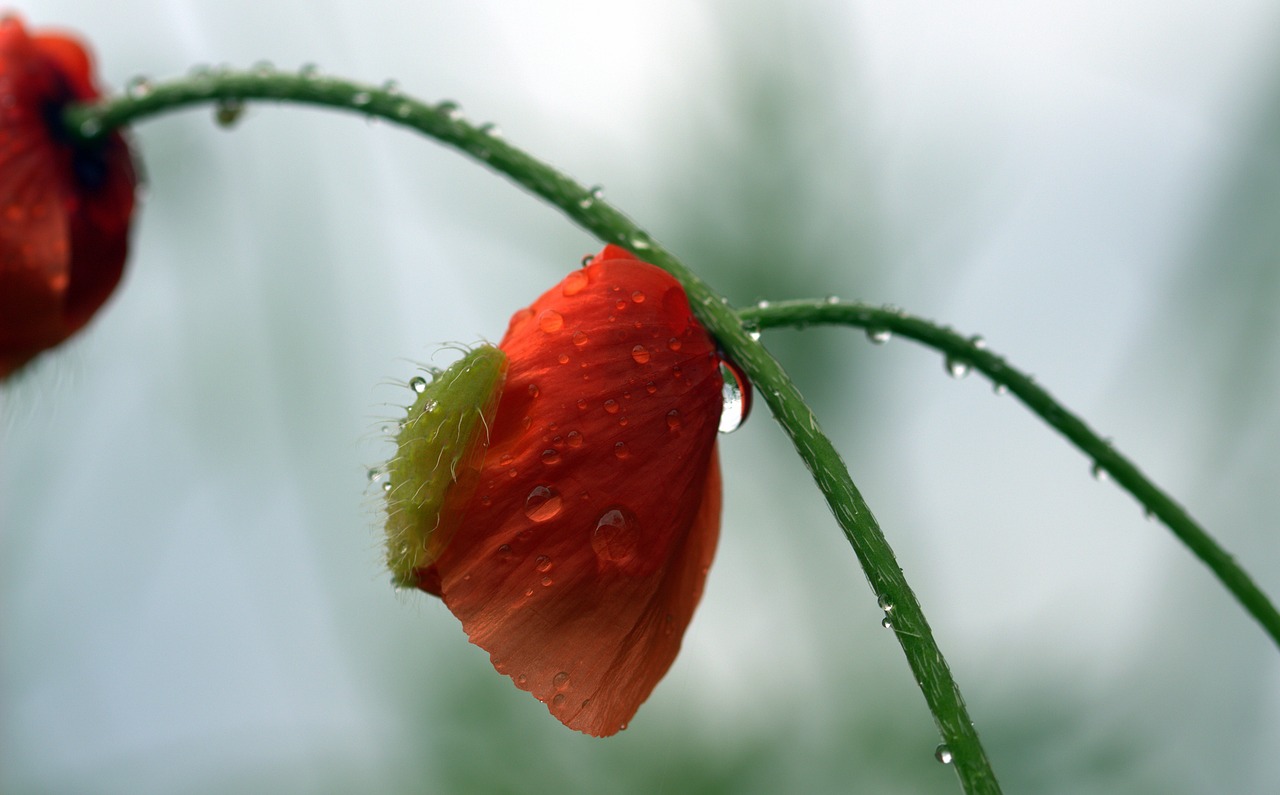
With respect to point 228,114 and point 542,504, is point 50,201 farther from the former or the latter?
point 542,504

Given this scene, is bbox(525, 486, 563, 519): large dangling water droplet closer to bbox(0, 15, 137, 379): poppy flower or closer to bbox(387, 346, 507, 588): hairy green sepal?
bbox(387, 346, 507, 588): hairy green sepal

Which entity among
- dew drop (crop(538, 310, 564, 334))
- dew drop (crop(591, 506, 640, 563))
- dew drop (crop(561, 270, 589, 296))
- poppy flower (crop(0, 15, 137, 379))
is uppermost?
poppy flower (crop(0, 15, 137, 379))

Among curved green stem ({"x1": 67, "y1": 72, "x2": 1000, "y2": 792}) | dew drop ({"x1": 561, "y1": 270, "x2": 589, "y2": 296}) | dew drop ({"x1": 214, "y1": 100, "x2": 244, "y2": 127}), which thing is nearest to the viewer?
curved green stem ({"x1": 67, "y1": 72, "x2": 1000, "y2": 792})

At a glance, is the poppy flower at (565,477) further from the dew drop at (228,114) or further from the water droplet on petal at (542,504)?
the dew drop at (228,114)

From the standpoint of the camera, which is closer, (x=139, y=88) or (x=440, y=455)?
(x=440, y=455)

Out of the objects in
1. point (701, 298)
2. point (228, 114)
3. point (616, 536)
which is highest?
point (228, 114)

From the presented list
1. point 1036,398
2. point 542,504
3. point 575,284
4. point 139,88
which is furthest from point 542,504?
point 139,88

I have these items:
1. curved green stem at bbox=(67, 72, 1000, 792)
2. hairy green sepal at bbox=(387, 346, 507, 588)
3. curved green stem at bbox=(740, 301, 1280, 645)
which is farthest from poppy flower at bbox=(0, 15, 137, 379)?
curved green stem at bbox=(740, 301, 1280, 645)
